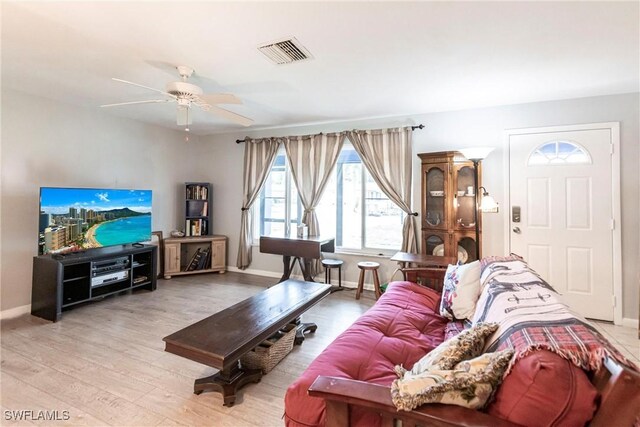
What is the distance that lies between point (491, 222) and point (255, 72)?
313 cm

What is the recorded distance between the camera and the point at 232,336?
1848mm

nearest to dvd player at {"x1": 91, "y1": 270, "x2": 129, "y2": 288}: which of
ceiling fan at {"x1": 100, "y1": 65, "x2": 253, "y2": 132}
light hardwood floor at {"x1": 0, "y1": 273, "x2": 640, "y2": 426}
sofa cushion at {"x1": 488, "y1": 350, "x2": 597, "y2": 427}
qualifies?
light hardwood floor at {"x1": 0, "y1": 273, "x2": 640, "y2": 426}

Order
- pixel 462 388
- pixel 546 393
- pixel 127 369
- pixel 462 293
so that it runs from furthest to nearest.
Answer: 1. pixel 127 369
2. pixel 462 293
3. pixel 462 388
4. pixel 546 393

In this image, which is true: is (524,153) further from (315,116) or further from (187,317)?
(187,317)

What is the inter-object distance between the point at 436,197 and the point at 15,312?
4968 mm

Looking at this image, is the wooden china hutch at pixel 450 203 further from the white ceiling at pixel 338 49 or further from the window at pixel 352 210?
the white ceiling at pixel 338 49

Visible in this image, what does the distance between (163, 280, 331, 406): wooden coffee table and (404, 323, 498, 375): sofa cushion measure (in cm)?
98

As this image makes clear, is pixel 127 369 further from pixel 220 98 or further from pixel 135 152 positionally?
pixel 135 152

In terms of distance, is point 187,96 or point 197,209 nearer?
point 187,96

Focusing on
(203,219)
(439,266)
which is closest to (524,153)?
(439,266)

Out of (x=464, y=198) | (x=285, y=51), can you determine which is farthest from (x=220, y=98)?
(x=464, y=198)

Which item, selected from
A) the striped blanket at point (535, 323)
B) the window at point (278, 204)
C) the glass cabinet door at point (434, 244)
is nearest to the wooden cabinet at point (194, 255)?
the window at point (278, 204)

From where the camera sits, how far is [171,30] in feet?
6.66

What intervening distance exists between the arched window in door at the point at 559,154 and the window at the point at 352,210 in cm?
165
